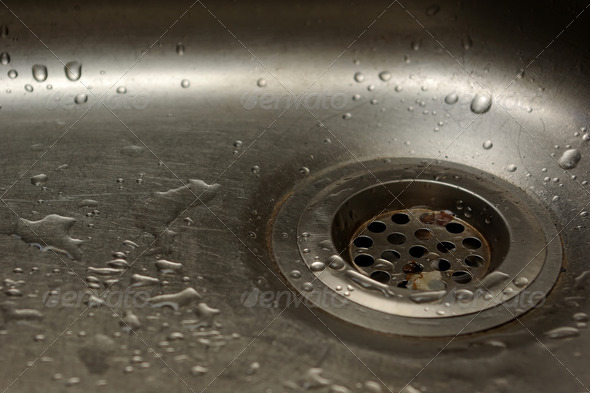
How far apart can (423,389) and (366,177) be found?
0.34 metres

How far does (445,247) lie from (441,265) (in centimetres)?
3

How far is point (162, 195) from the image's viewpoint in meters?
0.83

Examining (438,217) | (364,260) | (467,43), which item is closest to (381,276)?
(364,260)

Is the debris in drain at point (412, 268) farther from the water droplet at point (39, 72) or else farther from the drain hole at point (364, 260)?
the water droplet at point (39, 72)

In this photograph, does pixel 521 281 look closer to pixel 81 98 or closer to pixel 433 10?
pixel 433 10

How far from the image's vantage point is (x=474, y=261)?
79cm

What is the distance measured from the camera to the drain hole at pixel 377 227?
835 millimetres

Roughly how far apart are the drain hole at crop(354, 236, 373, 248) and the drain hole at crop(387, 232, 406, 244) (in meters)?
0.03

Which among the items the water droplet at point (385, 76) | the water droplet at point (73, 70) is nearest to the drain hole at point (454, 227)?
the water droplet at point (385, 76)

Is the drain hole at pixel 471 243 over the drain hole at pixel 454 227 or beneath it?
beneath

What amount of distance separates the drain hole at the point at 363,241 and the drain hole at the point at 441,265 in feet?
0.27

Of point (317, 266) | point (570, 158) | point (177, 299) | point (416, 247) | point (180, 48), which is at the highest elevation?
point (570, 158)

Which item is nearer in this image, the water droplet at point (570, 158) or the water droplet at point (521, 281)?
the water droplet at point (521, 281)

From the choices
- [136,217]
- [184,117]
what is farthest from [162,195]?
[184,117]
